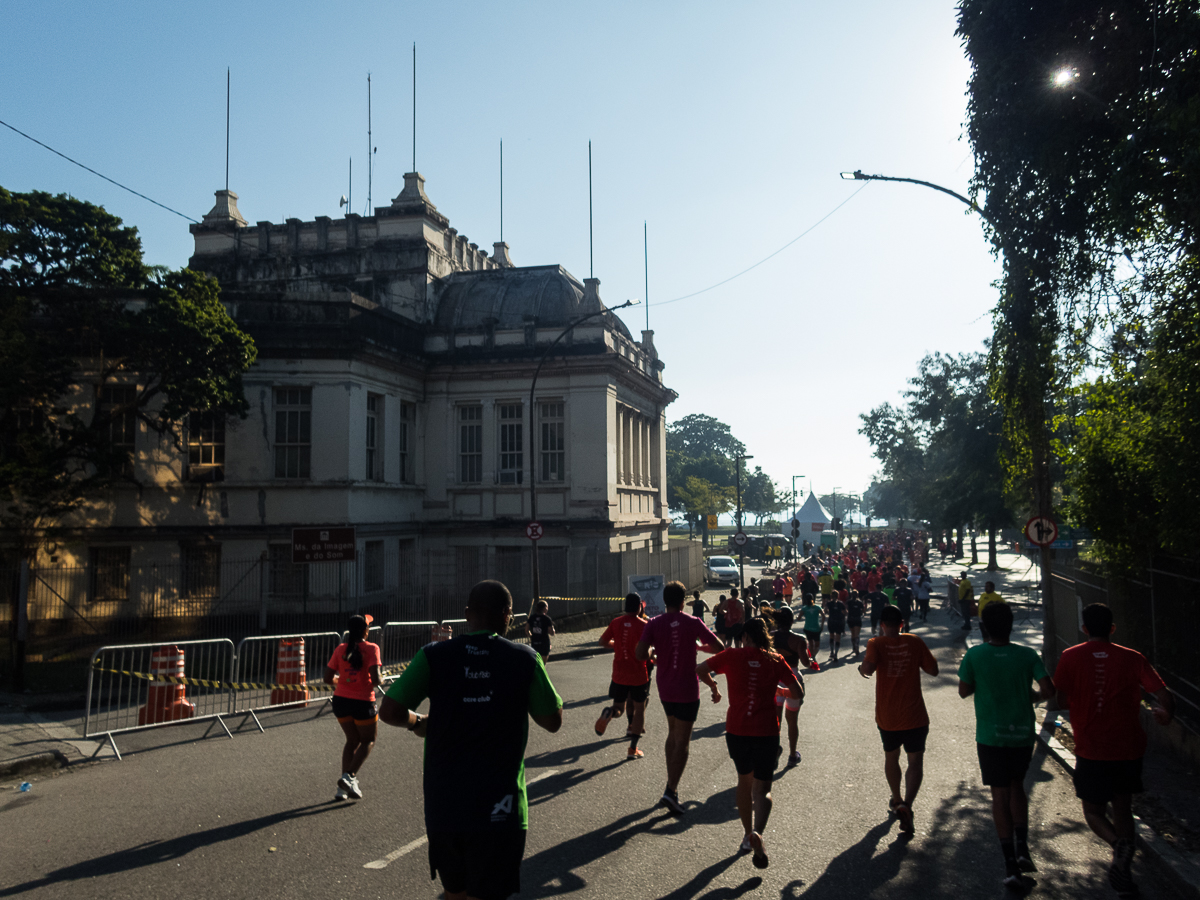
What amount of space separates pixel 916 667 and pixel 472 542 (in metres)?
21.6

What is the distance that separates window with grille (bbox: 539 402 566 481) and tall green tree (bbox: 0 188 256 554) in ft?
31.4

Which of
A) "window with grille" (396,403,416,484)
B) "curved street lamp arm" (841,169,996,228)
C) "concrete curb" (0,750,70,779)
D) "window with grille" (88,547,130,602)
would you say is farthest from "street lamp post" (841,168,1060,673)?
"window with grille" (88,547,130,602)

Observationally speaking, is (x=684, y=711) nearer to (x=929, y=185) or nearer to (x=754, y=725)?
(x=754, y=725)

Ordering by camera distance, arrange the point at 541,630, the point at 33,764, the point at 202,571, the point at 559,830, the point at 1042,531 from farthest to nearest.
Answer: the point at 202,571 → the point at 541,630 → the point at 1042,531 → the point at 33,764 → the point at 559,830

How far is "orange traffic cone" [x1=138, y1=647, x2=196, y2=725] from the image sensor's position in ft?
36.9

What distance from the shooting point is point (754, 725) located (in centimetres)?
629

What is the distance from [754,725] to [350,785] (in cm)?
371

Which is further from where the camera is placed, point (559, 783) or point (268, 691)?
point (268, 691)

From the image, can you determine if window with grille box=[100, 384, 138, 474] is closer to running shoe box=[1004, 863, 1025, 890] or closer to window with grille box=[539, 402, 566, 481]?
window with grille box=[539, 402, 566, 481]

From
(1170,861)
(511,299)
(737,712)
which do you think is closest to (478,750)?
(737,712)

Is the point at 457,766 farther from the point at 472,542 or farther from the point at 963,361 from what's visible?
the point at 963,361

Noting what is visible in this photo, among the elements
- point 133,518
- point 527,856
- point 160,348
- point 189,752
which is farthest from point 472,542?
point 527,856

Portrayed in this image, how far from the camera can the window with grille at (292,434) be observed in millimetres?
22891

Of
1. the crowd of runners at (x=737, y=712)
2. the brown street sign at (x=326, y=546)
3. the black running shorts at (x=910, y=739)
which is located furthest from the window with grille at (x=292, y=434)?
the black running shorts at (x=910, y=739)
